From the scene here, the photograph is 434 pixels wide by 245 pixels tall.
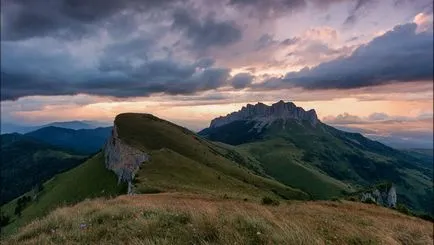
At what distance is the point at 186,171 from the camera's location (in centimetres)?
8888

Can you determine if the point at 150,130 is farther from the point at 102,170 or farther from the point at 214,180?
the point at 214,180

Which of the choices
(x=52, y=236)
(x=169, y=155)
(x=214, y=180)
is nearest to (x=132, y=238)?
(x=52, y=236)

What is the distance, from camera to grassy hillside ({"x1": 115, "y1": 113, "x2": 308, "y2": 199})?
65125 mm

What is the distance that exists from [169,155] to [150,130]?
8344 cm

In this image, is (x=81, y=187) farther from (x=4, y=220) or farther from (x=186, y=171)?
(x=186, y=171)

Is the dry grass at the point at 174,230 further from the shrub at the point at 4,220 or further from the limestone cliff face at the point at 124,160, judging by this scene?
the shrub at the point at 4,220

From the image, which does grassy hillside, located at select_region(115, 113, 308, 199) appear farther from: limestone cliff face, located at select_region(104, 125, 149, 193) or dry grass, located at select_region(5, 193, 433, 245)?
dry grass, located at select_region(5, 193, 433, 245)

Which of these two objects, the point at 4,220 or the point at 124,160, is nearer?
the point at 124,160

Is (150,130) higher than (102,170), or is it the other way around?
(150,130)

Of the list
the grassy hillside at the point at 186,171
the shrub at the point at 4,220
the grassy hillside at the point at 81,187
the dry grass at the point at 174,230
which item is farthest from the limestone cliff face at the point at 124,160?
the dry grass at the point at 174,230

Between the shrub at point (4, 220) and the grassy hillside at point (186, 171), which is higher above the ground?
the grassy hillside at point (186, 171)

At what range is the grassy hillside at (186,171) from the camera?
2564 inches

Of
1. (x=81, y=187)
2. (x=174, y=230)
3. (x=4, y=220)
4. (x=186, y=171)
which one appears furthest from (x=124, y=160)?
(x=174, y=230)

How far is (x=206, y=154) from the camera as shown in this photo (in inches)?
6540
